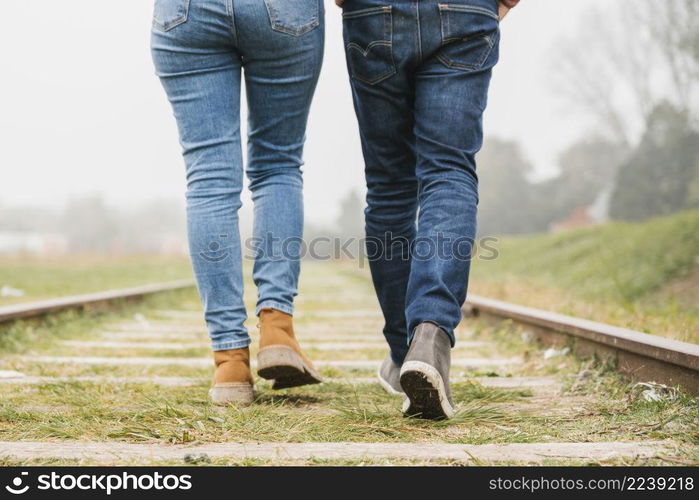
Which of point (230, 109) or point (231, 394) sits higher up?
point (230, 109)

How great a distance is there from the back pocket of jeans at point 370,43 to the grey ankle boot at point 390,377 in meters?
0.92

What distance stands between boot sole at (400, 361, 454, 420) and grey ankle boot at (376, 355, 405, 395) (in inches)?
15.5

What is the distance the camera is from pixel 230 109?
213cm

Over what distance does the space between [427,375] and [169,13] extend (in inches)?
51.8

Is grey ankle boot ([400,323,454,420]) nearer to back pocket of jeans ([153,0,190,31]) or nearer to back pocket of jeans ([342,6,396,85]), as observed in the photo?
back pocket of jeans ([342,6,396,85])

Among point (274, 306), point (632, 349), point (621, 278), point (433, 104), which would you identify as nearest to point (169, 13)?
point (433, 104)

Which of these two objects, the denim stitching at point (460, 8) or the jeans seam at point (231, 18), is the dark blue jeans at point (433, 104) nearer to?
the denim stitching at point (460, 8)

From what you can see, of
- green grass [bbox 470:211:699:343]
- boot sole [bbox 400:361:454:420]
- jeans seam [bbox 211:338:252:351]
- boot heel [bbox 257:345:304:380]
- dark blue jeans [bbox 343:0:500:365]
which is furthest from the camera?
green grass [bbox 470:211:699:343]

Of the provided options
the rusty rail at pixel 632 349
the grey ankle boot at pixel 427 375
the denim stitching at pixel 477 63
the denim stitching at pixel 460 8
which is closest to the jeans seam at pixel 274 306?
the grey ankle boot at pixel 427 375

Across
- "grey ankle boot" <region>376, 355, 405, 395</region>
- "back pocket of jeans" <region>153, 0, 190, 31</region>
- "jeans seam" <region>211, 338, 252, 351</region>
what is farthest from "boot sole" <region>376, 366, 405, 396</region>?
"back pocket of jeans" <region>153, 0, 190, 31</region>

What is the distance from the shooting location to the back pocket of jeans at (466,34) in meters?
1.86

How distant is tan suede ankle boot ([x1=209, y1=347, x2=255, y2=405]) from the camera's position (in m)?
2.01

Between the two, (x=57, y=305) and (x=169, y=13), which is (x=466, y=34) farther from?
(x=57, y=305)

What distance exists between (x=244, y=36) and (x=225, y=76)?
14 cm
